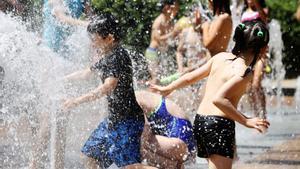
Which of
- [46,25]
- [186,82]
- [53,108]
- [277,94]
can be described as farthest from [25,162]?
[277,94]

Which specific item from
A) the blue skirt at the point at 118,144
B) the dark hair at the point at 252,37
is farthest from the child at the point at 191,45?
the dark hair at the point at 252,37

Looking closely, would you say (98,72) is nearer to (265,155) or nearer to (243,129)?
(265,155)

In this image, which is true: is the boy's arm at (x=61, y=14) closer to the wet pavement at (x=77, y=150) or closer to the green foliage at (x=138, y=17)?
the wet pavement at (x=77, y=150)

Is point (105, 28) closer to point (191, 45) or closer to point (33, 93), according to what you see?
point (33, 93)

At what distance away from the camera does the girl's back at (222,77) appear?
4.39 metres

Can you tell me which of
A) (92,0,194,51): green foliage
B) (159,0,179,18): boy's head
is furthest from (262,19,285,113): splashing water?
(159,0,179,18): boy's head

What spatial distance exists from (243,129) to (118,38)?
4177 mm

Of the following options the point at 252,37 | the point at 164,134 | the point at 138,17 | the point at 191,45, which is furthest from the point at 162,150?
the point at 138,17

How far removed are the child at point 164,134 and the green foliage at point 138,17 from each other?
710 centimetres

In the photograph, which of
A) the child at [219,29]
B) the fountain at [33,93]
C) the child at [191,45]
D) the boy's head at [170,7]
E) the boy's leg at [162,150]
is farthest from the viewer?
the boy's head at [170,7]

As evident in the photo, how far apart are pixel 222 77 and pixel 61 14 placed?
86.6 inches

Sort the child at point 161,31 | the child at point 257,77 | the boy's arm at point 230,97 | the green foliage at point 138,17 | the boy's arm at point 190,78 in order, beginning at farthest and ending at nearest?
the green foliage at point 138,17
the child at point 161,31
the child at point 257,77
the boy's arm at point 190,78
the boy's arm at point 230,97

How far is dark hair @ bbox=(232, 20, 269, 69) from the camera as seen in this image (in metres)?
4.41

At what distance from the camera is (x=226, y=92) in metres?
4.31
